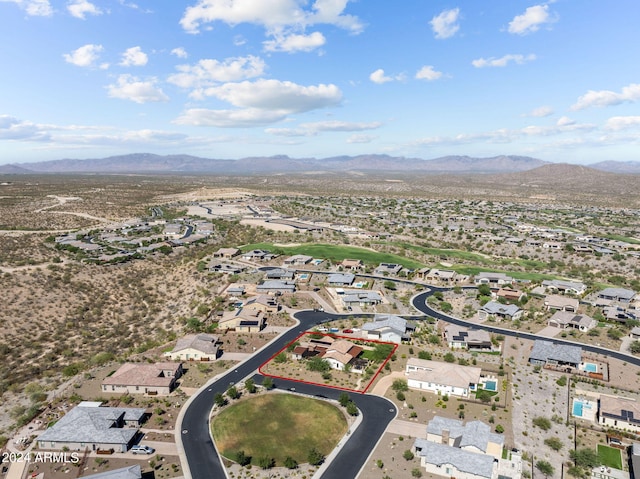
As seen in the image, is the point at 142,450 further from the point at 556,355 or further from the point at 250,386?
the point at 556,355

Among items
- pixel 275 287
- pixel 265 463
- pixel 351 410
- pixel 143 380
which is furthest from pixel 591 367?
pixel 143 380

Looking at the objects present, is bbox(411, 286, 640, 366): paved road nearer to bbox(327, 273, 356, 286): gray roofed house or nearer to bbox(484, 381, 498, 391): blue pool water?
bbox(327, 273, 356, 286): gray roofed house

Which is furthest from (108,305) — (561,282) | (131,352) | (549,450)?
(561,282)

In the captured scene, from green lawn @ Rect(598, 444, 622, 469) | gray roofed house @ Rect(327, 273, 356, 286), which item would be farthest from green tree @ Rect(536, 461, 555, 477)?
gray roofed house @ Rect(327, 273, 356, 286)

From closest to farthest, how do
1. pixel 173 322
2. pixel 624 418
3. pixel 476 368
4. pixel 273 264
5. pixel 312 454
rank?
pixel 312 454 < pixel 624 418 < pixel 476 368 < pixel 173 322 < pixel 273 264

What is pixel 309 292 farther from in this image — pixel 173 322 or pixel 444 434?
pixel 444 434

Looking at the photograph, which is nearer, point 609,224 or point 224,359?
point 224,359

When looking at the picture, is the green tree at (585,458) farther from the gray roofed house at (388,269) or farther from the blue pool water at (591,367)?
the gray roofed house at (388,269)
